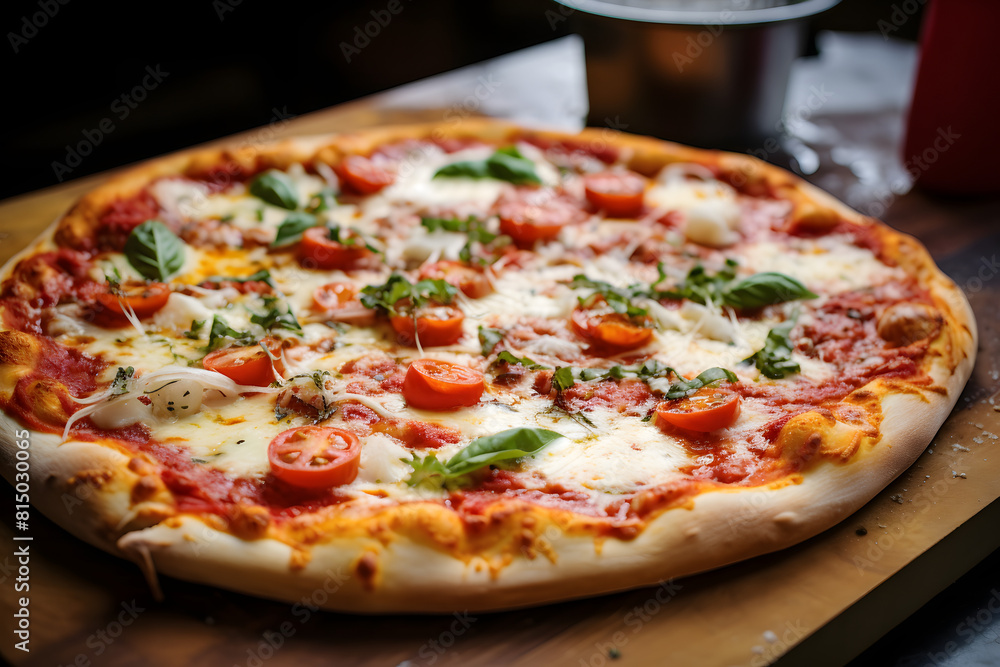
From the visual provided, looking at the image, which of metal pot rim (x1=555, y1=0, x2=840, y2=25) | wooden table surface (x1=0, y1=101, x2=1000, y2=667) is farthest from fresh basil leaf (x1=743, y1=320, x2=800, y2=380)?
metal pot rim (x1=555, y1=0, x2=840, y2=25)

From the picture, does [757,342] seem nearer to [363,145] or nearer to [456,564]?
[456,564]

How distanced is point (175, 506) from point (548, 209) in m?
2.01

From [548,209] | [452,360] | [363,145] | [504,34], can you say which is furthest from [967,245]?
[504,34]

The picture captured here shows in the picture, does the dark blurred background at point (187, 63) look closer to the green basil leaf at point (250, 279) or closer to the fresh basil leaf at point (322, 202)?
the fresh basil leaf at point (322, 202)

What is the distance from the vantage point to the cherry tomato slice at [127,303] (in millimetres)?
2758

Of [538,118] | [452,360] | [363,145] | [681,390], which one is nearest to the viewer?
[681,390]

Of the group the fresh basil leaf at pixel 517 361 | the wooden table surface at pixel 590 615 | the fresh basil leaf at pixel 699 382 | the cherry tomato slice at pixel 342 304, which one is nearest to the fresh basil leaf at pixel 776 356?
the fresh basil leaf at pixel 699 382

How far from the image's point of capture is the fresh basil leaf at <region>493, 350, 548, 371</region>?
261 cm

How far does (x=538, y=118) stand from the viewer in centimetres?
471

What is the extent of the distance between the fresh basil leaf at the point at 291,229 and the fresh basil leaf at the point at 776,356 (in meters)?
1.67

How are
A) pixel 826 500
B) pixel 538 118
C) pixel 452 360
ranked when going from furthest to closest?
pixel 538 118 → pixel 452 360 → pixel 826 500

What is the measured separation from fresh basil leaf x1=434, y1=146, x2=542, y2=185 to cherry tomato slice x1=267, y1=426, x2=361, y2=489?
1.84m

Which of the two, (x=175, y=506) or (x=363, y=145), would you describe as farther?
(x=363, y=145)

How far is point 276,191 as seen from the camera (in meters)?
3.58
